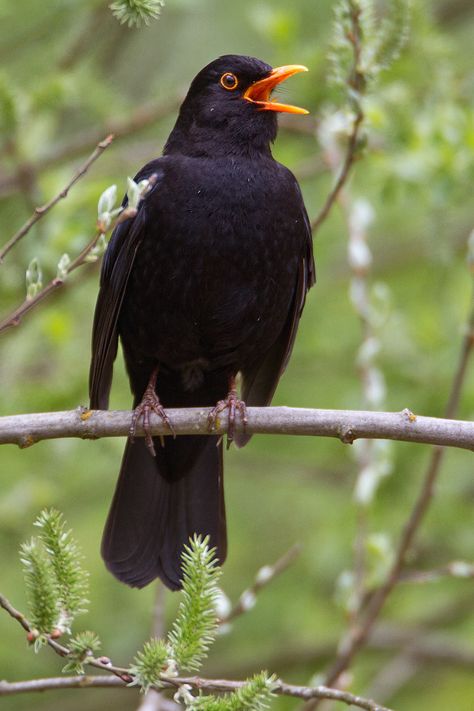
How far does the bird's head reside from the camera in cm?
454

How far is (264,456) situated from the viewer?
6.38m

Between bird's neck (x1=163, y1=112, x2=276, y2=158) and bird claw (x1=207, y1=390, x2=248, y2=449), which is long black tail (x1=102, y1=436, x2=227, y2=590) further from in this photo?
bird's neck (x1=163, y1=112, x2=276, y2=158)

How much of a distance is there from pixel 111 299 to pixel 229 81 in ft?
3.63

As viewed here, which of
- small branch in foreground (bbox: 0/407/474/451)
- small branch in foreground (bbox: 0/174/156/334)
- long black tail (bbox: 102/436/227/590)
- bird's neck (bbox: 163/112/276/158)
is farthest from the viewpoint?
bird's neck (bbox: 163/112/276/158)

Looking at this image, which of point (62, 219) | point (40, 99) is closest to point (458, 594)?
point (62, 219)

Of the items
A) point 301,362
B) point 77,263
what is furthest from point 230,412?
point 301,362

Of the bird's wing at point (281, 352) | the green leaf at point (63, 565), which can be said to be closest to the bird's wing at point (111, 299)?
the bird's wing at point (281, 352)

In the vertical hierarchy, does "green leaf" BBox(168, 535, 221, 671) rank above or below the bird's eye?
below

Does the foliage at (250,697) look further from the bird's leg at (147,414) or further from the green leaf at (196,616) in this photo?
the bird's leg at (147,414)

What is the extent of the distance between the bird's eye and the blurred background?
1.45 ft

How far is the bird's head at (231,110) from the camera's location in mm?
4543

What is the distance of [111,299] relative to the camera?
4.36 metres

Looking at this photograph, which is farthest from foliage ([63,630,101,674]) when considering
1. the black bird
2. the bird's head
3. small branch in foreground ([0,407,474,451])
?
the bird's head

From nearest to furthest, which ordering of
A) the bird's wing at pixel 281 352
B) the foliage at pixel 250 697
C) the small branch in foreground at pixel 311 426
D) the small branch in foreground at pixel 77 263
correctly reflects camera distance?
the foliage at pixel 250 697, the small branch in foreground at pixel 77 263, the small branch in foreground at pixel 311 426, the bird's wing at pixel 281 352
